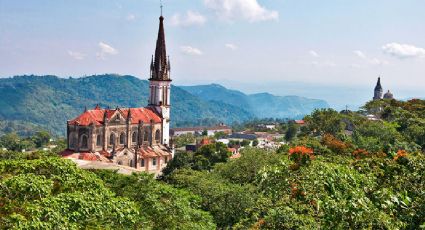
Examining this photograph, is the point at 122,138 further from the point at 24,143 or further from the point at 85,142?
the point at 24,143

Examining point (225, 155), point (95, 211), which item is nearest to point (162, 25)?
point (225, 155)

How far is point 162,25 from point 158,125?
11602 millimetres

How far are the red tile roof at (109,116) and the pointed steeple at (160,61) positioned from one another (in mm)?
4107

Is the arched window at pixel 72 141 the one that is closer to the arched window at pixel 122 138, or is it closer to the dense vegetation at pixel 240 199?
the arched window at pixel 122 138

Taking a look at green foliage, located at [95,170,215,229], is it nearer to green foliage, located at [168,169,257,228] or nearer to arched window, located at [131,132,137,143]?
green foliage, located at [168,169,257,228]

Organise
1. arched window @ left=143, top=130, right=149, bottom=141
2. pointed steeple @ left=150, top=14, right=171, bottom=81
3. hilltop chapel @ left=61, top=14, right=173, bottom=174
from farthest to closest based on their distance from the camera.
Answer: 1. pointed steeple @ left=150, top=14, right=171, bottom=81
2. arched window @ left=143, top=130, right=149, bottom=141
3. hilltop chapel @ left=61, top=14, right=173, bottom=174

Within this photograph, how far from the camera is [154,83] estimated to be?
57.2m

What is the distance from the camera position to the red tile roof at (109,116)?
4903 cm

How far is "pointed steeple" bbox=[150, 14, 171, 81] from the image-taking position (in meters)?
56.9

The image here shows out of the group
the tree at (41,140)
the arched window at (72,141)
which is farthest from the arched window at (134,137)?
the tree at (41,140)

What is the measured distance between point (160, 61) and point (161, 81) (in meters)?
2.30

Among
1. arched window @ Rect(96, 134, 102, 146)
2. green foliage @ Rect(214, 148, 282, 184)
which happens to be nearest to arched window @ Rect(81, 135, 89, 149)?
arched window @ Rect(96, 134, 102, 146)

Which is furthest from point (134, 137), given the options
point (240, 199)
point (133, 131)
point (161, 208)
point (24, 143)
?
point (24, 143)

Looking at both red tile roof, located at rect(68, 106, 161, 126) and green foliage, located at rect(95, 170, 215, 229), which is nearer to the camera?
green foliage, located at rect(95, 170, 215, 229)
